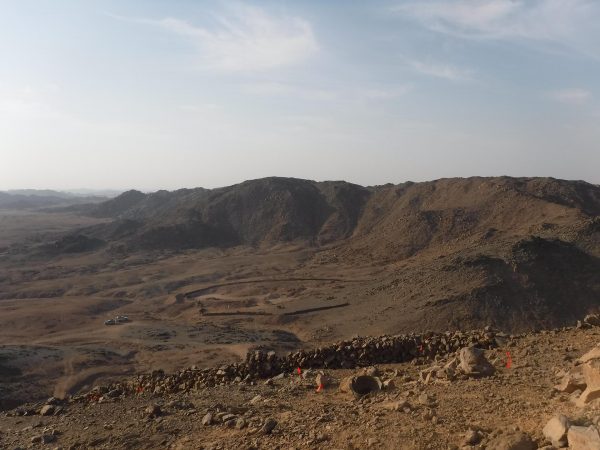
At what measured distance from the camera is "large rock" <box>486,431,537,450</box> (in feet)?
16.4

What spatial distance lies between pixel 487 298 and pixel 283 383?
631 inches

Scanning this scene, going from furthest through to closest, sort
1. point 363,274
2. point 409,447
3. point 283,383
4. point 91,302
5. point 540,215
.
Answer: point 540,215 < point 363,274 < point 91,302 < point 283,383 < point 409,447

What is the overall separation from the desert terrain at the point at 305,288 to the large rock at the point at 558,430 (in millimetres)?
941

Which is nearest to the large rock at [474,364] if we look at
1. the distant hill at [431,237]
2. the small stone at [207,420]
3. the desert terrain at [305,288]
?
the desert terrain at [305,288]

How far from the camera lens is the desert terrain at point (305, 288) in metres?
8.68

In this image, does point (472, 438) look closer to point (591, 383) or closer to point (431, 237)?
point (591, 383)

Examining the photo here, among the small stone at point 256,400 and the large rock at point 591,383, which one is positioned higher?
the large rock at point 591,383

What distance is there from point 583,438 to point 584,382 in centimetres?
207

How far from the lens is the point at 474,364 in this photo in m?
7.97

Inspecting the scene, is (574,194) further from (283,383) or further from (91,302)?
(283,383)

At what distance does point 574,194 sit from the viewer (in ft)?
149

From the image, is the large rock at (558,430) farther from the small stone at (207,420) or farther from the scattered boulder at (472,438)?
the small stone at (207,420)

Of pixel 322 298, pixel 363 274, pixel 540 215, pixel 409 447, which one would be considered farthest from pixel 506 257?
pixel 409 447

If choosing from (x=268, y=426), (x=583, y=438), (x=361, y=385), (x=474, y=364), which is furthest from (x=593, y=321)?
(x=268, y=426)
